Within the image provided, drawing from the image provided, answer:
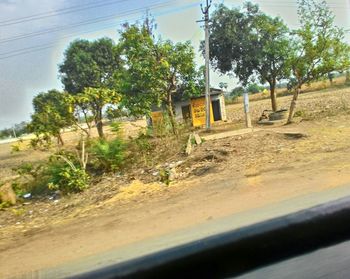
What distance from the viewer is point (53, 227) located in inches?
306

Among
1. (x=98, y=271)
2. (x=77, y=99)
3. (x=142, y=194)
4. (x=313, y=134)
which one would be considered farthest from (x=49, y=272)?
(x=313, y=134)

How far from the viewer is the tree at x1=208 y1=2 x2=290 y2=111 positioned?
25.8 metres

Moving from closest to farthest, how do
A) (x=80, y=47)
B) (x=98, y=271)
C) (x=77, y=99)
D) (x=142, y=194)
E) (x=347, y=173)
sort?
1. (x=98, y=271)
2. (x=347, y=173)
3. (x=142, y=194)
4. (x=77, y=99)
5. (x=80, y=47)

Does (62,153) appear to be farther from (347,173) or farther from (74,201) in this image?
(347,173)

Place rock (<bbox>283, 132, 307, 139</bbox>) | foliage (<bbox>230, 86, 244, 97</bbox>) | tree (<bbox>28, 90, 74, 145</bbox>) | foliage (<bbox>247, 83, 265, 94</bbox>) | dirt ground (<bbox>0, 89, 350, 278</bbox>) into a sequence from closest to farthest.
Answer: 1. dirt ground (<bbox>0, 89, 350, 278</bbox>)
2. tree (<bbox>28, 90, 74, 145</bbox>)
3. rock (<bbox>283, 132, 307, 139</bbox>)
4. foliage (<bbox>247, 83, 265, 94</bbox>)
5. foliage (<bbox>230, 86, 244, 97</bbox>)

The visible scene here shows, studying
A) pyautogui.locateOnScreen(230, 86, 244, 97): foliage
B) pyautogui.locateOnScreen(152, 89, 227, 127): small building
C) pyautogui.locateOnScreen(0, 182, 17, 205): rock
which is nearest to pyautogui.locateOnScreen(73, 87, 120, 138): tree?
pyautogui.locateOnScreen(0, 182, 17, 205): rock

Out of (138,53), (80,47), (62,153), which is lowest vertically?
(62,153)

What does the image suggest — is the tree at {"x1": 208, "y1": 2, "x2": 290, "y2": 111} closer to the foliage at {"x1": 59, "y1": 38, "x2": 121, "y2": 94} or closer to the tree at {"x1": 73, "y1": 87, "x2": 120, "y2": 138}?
the foliage at {"x1": 59, "y1": 38, "x2": 121, "y2": 94}

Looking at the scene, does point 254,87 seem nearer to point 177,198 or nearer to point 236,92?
point 236,92

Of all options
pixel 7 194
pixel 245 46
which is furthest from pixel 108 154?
pixel 245 46

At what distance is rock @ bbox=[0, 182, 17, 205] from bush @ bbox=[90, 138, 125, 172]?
2639mm

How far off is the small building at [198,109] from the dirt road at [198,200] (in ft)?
44.5

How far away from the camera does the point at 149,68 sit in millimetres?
18797

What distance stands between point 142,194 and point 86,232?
8.69 feet
